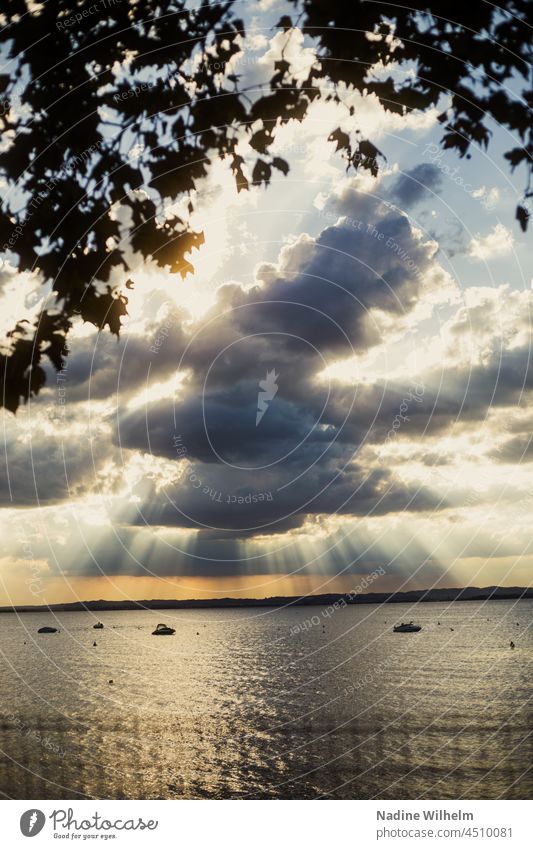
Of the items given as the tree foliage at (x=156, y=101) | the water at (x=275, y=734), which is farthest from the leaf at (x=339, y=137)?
the water at (x=275, y=734)

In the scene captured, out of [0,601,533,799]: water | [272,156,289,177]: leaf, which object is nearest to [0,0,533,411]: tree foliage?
[272,156,289,177]: leaf

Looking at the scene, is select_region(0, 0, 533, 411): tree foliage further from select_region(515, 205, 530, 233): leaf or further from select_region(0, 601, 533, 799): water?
select_region(0, 601, 533, 799): water

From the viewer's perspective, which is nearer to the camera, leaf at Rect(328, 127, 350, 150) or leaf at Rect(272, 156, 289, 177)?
leaf at Rect(272, 156, 289, 177)

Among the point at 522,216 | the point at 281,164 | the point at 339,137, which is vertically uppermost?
the point at 339,137

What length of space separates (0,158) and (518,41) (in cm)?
890

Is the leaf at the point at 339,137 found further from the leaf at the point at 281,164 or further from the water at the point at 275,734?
the water at the point at 275,734

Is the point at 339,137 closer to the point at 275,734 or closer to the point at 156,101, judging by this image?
the point at 156,101

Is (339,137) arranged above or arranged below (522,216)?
above

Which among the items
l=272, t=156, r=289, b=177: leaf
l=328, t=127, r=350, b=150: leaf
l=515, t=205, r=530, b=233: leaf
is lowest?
l=515, t=205, r=530, b=233: leaf

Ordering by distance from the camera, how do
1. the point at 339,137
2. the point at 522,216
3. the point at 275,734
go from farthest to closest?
the point at 275,734
the point at 339,137
the point at 522,216

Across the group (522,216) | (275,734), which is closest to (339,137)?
(522,216)

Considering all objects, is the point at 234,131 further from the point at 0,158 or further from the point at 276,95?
the point at 0,158
